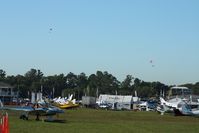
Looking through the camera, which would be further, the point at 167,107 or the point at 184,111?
the point at 167,107

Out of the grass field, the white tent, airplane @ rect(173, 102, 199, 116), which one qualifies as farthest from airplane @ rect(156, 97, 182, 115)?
the white tent

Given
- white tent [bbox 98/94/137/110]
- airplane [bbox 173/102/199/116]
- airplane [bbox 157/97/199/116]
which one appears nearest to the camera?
airplane [bbox 173/102/199/116]

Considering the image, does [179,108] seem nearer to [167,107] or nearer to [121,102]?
[167,107]

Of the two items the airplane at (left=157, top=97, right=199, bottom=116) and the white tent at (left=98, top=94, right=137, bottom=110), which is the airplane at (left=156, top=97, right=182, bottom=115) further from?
the white tent at (left=98, top=94, right=137, bottom=110)

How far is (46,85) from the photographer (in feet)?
652

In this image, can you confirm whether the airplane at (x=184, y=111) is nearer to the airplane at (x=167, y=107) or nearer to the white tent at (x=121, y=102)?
the airplane at (x=167, y=107)

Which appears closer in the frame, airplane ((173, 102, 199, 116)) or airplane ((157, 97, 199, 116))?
airplane ((173, 102, 199, 116))

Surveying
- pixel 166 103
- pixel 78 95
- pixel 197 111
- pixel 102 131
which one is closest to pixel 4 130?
pixel 102 131

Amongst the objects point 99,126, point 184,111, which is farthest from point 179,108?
point 99,126

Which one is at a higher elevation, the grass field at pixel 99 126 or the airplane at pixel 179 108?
the airplane at pixel 179 108

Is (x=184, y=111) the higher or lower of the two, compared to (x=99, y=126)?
higher

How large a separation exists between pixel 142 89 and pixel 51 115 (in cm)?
14462

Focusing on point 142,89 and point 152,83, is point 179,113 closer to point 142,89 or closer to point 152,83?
point 142,89

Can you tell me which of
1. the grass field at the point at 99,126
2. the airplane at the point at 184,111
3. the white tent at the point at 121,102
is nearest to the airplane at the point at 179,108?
the airplane at the point at 184,111
